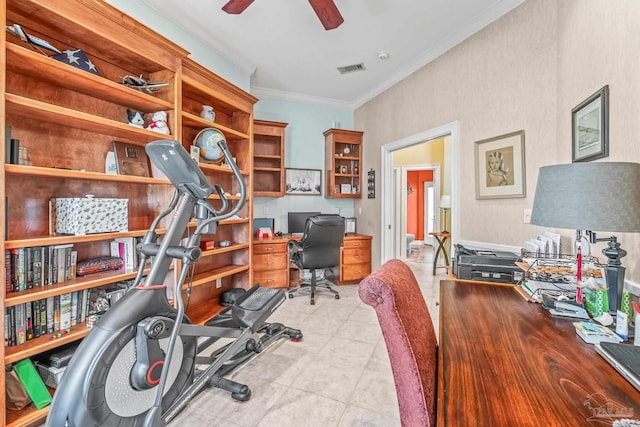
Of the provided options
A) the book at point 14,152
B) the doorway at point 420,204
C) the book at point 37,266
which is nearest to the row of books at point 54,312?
the book at point 37,266

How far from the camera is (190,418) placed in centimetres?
164

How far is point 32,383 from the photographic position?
5.22 ft

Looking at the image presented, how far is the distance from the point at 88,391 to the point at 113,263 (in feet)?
3.48

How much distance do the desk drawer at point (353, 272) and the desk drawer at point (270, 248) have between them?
0.95 m

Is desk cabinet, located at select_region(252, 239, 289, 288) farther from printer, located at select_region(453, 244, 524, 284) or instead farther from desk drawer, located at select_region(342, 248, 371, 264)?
printer, located at select_region(453, 244, 524, 284)

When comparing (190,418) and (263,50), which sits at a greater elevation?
(263,50)

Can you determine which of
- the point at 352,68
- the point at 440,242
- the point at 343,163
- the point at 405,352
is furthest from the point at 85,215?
the point at 440,242

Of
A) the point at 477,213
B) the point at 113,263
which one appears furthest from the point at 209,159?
the point at 477,213

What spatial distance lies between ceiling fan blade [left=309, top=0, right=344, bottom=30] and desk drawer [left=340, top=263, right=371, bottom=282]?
303cm

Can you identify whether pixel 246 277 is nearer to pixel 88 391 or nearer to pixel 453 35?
pixel 88 391

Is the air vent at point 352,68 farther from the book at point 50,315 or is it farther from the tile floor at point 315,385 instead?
the book at point 50,315

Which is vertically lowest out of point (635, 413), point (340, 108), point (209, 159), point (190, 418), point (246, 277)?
point (190, 418)

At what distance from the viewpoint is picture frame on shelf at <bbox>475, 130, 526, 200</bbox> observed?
246 centimetres

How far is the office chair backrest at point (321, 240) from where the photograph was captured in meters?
3.45
